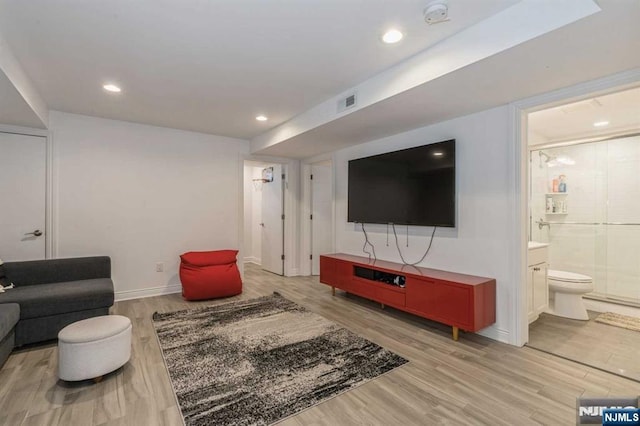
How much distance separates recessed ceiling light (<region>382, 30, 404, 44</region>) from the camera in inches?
80.2

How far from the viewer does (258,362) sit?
2.41 meters

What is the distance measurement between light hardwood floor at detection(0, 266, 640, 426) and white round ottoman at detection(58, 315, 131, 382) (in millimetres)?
112

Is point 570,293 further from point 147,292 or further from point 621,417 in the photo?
point 147,292

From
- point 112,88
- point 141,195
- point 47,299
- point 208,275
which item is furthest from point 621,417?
point 141,195

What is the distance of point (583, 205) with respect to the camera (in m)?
4.31

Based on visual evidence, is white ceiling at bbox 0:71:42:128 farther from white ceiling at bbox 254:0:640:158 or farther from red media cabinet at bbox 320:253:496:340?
red media cabinet at bbox 320:253:496:340

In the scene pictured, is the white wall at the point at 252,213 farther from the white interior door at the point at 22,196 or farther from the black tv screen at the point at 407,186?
the white interior door at the point at 22,196

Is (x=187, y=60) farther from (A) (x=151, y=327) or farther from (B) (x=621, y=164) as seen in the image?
(B) (x=621, y=164)

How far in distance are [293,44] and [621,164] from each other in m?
4.56

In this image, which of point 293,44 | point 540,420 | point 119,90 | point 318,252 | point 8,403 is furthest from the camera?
point 318,252

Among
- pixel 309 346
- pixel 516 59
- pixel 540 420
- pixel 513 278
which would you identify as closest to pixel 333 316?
pixel 309 346

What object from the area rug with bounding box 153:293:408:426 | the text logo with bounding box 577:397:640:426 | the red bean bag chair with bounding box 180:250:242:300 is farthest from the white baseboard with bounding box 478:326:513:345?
the red bean bag chair with bounding box 180:250:242:300

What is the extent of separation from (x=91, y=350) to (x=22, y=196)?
2.68 m

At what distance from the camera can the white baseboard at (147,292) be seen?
13.5 ft
